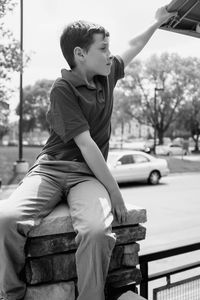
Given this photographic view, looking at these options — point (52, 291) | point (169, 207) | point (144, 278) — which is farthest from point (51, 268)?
point (169, 207)

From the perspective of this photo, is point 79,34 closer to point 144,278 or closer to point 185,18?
point 185,18

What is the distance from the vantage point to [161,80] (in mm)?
41875

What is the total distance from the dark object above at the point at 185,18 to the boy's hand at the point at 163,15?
2 cm

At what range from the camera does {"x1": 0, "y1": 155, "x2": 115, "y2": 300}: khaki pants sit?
152cm

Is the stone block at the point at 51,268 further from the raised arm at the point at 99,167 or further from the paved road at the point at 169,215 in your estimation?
the paved road at the point at 169,215

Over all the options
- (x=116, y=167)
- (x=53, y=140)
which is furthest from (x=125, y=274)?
(x=116, y=167)

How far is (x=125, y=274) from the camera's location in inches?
71.8

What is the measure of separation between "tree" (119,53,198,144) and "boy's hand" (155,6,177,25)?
38404mm

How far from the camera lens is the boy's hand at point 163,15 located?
225 centimetres

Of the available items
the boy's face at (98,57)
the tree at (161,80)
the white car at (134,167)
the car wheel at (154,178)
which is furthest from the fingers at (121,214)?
the tree at (161,80)

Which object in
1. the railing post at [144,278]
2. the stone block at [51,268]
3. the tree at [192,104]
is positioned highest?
the tree at [192,104]

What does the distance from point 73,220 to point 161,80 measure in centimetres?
4162

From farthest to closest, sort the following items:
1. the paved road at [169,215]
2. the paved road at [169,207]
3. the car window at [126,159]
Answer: the car window at [126,159]
the paved road at [169,207]
the paved road at [169,215]

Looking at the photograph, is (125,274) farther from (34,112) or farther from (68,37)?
(34,112)
